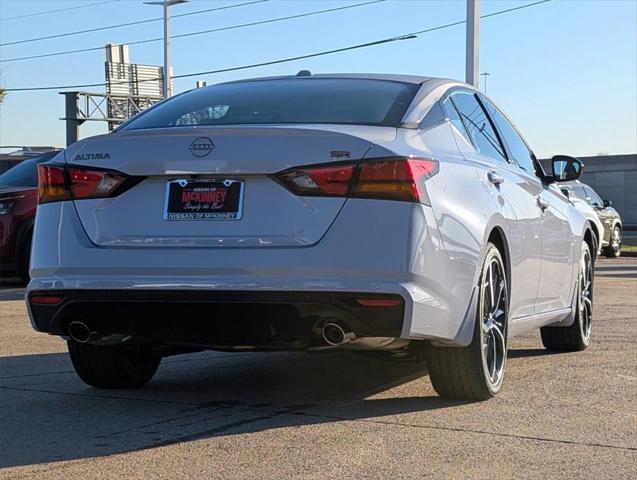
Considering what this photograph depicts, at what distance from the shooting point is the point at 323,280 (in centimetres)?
494

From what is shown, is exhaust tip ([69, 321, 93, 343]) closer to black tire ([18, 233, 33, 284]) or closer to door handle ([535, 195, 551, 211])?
door handle ([535, 195, 551, 211])

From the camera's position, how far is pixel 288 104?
5.80 m

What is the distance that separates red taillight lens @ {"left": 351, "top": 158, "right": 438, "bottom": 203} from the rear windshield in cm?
47

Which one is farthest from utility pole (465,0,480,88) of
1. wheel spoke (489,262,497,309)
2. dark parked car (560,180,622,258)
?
wheel spoke (489,262,497,309)

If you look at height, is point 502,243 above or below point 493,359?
above

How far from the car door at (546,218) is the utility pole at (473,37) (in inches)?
528

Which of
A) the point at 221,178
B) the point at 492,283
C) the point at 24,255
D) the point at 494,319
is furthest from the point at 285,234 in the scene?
the point at 24,255

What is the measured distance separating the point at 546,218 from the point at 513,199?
0.75 m

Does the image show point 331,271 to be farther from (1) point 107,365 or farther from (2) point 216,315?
(1) point 107,365

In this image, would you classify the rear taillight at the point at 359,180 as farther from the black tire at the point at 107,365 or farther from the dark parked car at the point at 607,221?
the dark parked car at the point at 607,221

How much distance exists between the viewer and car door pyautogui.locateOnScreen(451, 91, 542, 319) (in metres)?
6.19

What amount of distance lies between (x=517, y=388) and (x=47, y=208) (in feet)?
8.71

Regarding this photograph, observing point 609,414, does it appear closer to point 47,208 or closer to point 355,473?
point 355,473

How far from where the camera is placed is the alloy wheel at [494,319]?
573cm
